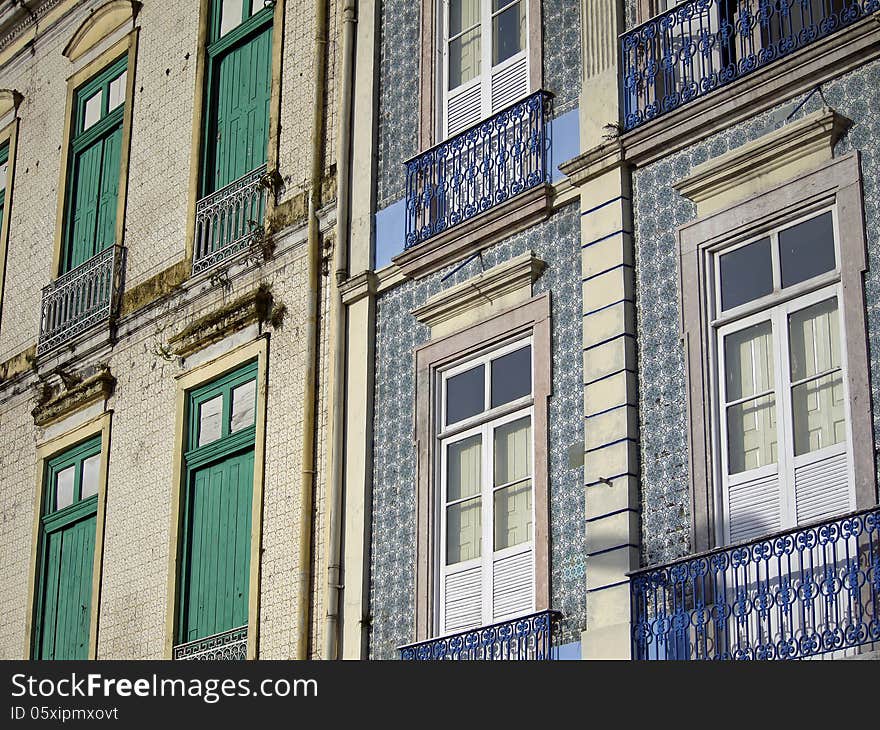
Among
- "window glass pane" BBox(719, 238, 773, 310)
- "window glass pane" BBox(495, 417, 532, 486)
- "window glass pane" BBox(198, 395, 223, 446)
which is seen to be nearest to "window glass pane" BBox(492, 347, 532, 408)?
"window glass pane" BBox(495, 417, 532, 486)

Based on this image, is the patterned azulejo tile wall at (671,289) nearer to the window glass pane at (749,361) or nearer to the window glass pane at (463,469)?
the window glass pane at (749,361)

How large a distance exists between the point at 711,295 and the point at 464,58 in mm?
3514

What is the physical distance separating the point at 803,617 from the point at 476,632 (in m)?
2.57

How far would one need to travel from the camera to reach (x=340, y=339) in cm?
1300

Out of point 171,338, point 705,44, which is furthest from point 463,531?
point 171,338

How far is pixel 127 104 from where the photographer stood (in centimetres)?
1631

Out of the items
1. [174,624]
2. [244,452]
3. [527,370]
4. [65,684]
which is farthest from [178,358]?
[65,684]

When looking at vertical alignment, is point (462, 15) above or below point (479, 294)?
above

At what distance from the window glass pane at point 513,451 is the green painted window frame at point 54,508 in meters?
4.71

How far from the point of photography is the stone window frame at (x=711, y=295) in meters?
9.51

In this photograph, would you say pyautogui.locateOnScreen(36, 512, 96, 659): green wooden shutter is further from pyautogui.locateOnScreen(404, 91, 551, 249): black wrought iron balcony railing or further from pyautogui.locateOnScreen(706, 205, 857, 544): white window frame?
pyautogui.locateOnScreen(706, 205, 857, 544): white window frame

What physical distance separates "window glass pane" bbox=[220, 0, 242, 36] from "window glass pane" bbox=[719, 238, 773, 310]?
6.31 metres

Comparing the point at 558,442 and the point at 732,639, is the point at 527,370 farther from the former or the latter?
the point at 732,639

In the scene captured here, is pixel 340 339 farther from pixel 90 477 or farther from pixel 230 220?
pixel 90 477
